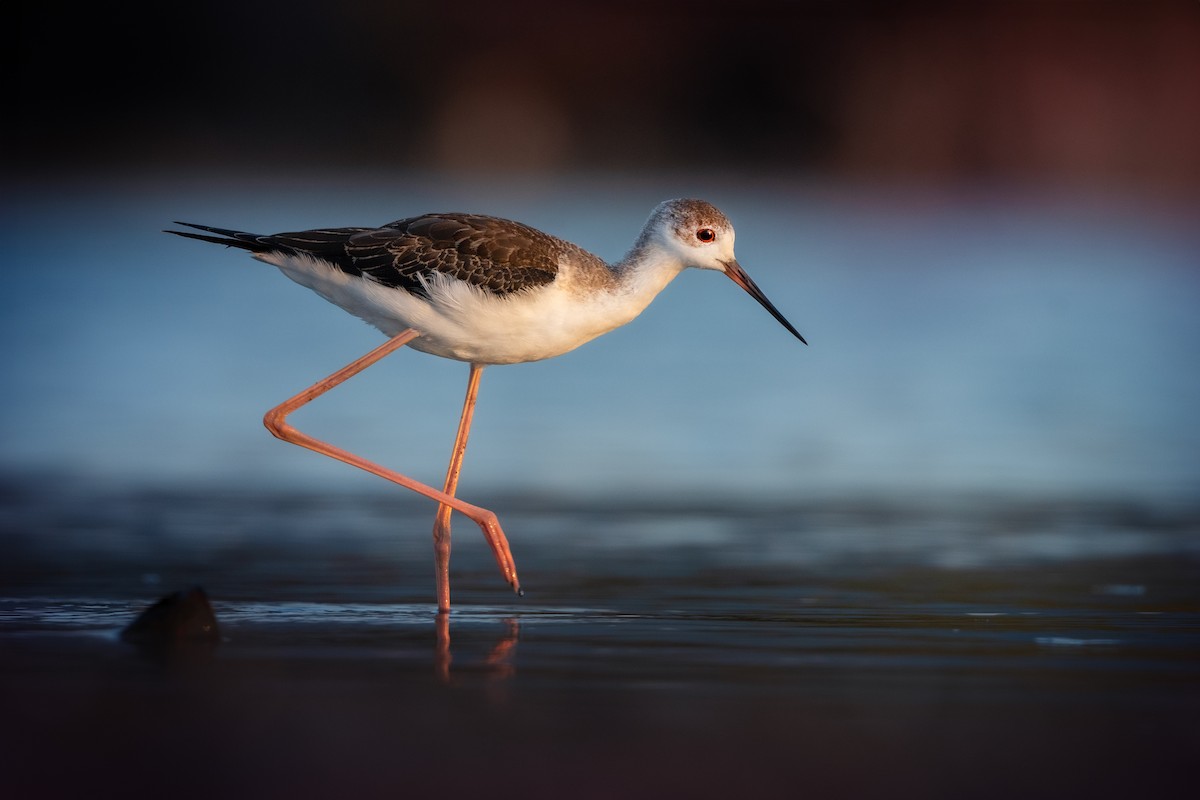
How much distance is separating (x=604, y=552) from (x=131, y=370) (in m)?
7.09

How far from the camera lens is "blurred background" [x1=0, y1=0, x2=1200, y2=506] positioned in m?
11.2

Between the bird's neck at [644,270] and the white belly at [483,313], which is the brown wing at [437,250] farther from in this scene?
the bird's neck at [644,270]

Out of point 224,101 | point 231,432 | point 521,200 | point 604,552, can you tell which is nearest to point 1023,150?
point 521,200

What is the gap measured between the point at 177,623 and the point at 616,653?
4.84 ft

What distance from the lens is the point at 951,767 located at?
476cm

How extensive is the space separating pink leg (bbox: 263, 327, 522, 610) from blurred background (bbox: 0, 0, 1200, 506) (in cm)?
171

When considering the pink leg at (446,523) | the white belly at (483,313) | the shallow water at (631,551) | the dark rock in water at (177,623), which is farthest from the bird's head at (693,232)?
the dark rock in water at (177,623)

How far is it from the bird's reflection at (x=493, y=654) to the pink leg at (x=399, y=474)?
0.65 m

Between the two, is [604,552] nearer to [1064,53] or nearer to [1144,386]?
[1144,386]

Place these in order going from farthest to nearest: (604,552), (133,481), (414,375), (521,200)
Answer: (521,200)
(414,375)
(133,481)
(604,552)

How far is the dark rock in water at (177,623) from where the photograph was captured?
604 cm

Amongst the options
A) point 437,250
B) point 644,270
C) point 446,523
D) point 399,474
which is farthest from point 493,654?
point 644,270

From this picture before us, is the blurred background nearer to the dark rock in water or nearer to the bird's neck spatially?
the bird's neck

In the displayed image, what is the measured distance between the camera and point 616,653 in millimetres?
6020
